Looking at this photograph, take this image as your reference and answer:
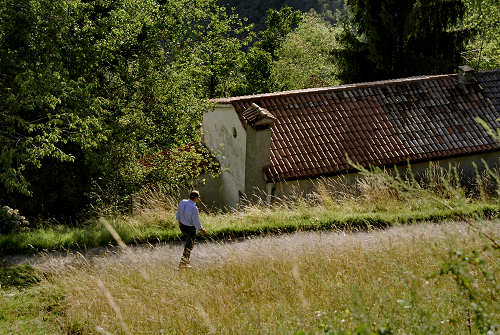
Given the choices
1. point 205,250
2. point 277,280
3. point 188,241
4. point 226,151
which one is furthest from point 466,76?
point 277,280

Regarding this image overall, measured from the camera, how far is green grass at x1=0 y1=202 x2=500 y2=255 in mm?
10227

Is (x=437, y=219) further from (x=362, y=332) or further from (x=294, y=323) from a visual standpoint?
(x=362, y=332)

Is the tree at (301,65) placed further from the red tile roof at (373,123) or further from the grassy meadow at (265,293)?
the grassy meadow at (265,293)

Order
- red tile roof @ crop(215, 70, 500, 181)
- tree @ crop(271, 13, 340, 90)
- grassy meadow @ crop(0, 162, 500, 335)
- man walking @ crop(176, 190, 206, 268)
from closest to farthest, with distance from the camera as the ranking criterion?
grassy meadow @ crop(0, 162, 500, 335), man walking @ crop(176, 190, 206, 268), red tile roof @ crop(215, 70, 500, 181), tree @ crop(271, 13, 340, 90)

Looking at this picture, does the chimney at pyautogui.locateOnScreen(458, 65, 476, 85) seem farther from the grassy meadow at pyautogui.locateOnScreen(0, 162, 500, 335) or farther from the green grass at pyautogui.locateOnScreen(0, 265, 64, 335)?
the green grass at pyautogui.locateOnScreen(0, 265, 64, 335)

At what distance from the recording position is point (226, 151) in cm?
1820

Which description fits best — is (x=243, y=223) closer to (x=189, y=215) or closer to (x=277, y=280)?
(x=189, y=215)

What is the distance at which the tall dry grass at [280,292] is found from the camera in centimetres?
504

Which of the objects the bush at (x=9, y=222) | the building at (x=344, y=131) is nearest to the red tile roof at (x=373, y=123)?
the building at (x=344, y=131)

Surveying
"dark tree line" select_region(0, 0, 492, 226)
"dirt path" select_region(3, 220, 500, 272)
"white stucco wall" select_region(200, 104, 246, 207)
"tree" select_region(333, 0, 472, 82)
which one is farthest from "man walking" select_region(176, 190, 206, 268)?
"tree" select_region(333, 0, 472, 82)

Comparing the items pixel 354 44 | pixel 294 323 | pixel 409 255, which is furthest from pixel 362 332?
pixel 354 44

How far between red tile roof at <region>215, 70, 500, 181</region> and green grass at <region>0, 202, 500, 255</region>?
455 cm

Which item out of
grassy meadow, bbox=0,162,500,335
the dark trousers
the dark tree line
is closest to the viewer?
grassy meadow, bbox=0,162,500,335

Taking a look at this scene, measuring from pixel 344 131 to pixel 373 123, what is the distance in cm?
122
